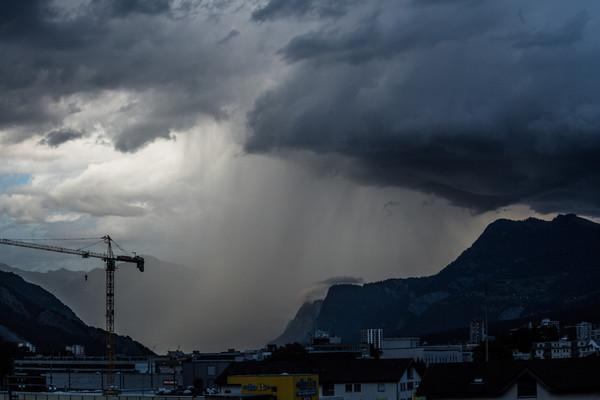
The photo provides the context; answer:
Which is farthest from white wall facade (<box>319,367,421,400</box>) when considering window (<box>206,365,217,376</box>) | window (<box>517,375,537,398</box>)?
window (<box>206,365,217,376</box>)

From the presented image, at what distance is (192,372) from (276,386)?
81.3 meters

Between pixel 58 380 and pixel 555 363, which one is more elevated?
pixel 555 363

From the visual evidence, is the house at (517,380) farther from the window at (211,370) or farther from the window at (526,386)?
the window at (211,370)

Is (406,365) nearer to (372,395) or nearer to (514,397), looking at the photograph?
(372,395)

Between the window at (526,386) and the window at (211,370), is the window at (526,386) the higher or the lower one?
the higher one

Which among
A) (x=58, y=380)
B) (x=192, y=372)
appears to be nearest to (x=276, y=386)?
(x=192, y=372)

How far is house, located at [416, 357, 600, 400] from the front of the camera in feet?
265

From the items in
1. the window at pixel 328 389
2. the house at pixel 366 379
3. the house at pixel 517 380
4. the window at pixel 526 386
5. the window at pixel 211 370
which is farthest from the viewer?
the window at pixel 211 370

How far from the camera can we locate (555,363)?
8406 centimetres

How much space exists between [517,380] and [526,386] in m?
1.01

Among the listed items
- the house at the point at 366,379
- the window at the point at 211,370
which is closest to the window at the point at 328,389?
the house at the point at 366,379

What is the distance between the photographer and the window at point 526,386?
82.8m

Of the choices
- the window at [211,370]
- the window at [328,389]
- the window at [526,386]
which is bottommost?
Answer: the window at [211,370]

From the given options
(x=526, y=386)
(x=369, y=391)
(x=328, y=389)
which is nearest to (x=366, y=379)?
(x=369, y=391)
